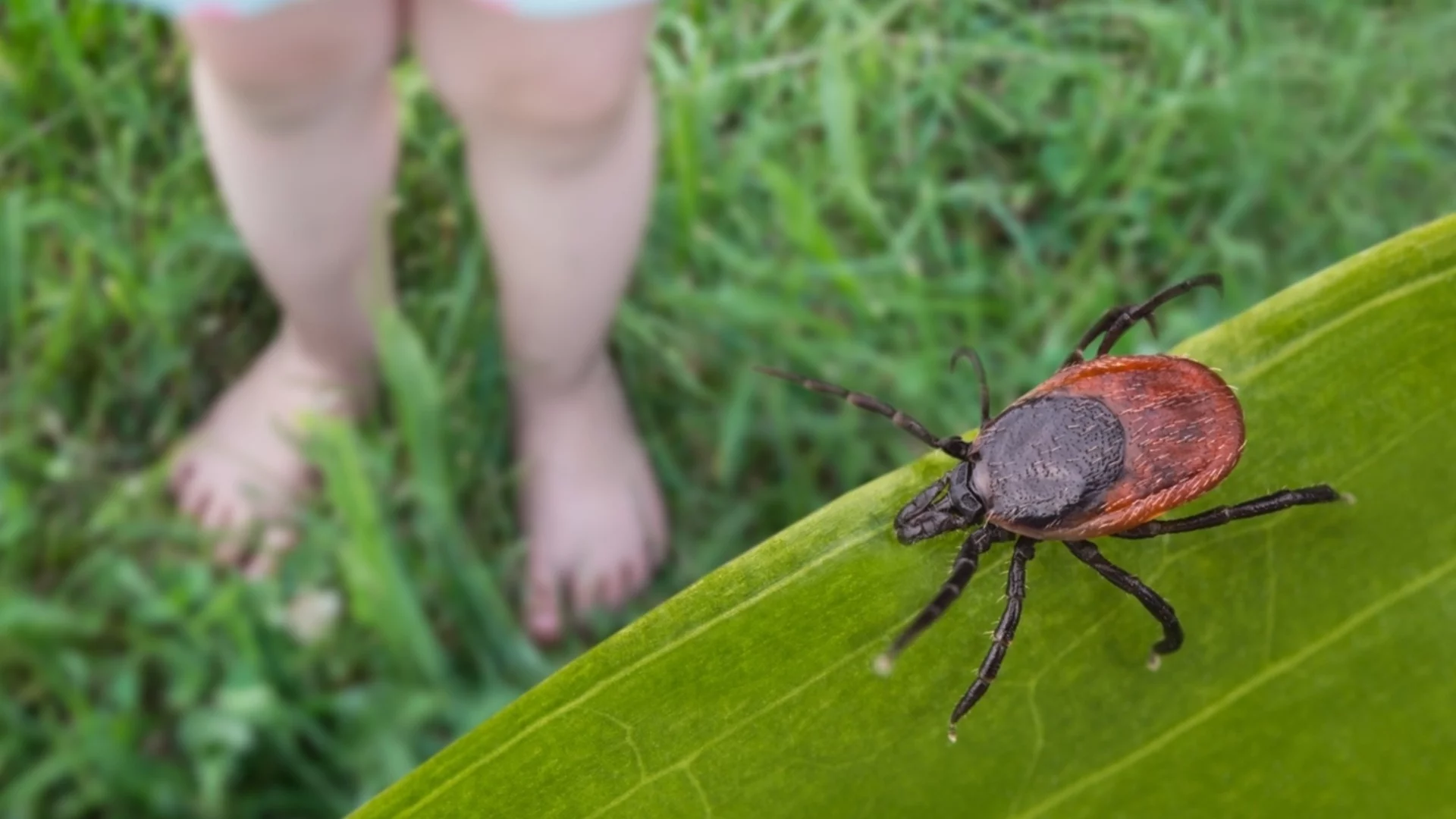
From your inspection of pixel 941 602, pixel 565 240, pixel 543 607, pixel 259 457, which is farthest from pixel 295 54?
pixel 941 602

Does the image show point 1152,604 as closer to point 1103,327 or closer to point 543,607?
point 1103,327

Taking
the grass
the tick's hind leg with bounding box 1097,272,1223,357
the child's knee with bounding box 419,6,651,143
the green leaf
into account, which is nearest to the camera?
the green leaf

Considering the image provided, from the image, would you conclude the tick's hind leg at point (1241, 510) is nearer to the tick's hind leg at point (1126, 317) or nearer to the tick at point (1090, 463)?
the tick at point (1090, 463)

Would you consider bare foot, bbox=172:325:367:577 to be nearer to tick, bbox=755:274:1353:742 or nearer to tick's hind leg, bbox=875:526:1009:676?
tick, bbox=755:274:1353:742

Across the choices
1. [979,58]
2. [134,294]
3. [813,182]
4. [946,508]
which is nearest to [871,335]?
[813,182]

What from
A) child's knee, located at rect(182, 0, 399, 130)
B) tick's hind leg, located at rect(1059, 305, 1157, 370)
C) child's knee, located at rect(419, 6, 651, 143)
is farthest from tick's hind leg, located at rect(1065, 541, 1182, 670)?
child's knee, located at rect(182, 0, 399, 130)

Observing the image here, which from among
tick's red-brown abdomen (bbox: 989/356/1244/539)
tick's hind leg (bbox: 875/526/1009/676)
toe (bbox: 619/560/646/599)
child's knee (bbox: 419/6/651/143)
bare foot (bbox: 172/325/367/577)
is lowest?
toe (bbox: 619/560/646/599)

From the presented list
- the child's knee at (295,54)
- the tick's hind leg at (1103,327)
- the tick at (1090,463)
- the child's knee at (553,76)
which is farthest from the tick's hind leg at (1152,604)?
the child's knee at (295,54)

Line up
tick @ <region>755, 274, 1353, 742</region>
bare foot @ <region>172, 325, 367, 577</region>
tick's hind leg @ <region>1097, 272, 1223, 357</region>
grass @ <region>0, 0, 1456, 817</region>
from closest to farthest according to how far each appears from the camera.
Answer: tick @ <region>755, 274, 1353, 742</region> < tick's hind leg @ <region>1097, 272, 1223, 357</region> < grass @ <region>0, 0, 1456, 817</region> < bare foot @ <region>172, 325, 367, 577</region>
